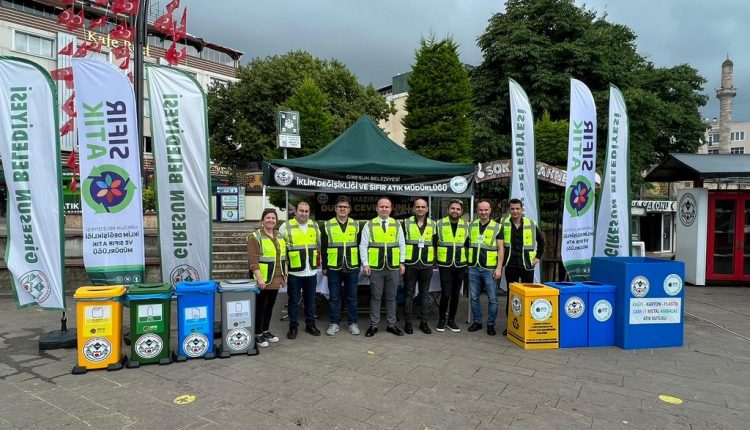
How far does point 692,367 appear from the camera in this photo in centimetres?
499

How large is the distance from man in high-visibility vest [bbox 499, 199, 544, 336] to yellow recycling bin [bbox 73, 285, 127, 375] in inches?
183

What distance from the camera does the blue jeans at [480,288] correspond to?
245 inches

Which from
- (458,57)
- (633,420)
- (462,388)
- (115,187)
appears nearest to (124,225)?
(115,187)

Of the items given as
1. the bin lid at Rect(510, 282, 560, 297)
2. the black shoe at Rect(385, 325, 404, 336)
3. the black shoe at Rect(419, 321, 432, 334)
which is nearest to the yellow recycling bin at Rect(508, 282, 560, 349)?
the bin lid at Rect(510, 282, 560, 297)

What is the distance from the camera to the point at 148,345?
4.88 metres

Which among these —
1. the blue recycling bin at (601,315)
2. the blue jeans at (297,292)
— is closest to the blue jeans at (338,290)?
the blue jeans at (297,292)

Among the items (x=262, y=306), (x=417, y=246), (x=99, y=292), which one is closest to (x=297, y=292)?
(x=262, y=306)

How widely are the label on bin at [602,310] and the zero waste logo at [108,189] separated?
5.87m

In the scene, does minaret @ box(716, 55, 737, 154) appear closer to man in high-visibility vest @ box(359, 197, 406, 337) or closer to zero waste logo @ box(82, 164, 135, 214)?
man in high-visibility vest @ box(359, 197, 406, 337)

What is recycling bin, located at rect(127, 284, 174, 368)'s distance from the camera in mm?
4809

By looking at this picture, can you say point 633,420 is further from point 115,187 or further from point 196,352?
point 115,187

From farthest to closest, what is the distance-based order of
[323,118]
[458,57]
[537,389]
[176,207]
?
[323,118]
[458,57]
[176,207]
[537,389]

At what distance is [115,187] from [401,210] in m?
5.43

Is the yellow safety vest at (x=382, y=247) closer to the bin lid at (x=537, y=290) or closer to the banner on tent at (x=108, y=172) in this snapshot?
the bin lid at (x=537, y=290)
